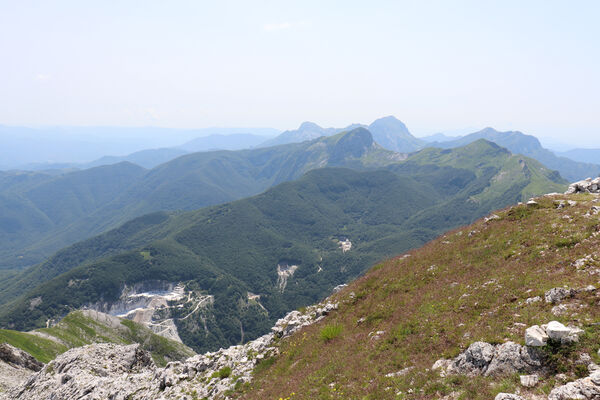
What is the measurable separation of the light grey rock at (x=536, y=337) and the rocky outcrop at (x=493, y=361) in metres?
0.40

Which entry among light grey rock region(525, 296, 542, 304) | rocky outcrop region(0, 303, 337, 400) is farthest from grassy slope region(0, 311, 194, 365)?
light grey rock region(525, 296, 542, 304)

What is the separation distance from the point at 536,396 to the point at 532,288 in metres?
8.73

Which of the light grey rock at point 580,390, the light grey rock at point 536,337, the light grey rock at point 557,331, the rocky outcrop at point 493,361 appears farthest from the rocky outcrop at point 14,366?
the light grey rock at point 557,331

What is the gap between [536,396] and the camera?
11.6 meters

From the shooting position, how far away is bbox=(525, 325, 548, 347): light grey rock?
511 inches

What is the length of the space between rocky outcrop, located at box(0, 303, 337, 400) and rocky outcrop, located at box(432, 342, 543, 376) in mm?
14709

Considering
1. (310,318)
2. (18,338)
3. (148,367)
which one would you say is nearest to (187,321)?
(18,338)

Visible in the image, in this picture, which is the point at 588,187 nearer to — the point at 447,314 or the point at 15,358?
the point at 447,314

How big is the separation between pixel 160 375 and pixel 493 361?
102 feet

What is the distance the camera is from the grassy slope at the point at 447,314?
15023 mm

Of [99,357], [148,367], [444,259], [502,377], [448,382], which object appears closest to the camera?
[502,377]

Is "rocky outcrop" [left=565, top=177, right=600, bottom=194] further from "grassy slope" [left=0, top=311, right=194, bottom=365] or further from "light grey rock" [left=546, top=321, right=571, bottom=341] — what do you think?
"grassy slope" [left=0, top=311, right=194, bottom=365]

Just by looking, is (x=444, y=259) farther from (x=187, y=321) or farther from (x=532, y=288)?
(x=187, y=321)

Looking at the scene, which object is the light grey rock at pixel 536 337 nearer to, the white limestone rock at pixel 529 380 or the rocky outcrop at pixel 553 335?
the rocky outcrop at pixel 553 335
